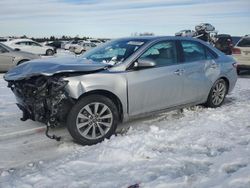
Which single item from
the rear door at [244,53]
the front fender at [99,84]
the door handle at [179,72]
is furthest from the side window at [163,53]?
the rear door at [244,53]

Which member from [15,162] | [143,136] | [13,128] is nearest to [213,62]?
[143,136]

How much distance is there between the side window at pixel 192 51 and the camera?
Result: 740cm

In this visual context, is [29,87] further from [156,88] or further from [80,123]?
[156,88]

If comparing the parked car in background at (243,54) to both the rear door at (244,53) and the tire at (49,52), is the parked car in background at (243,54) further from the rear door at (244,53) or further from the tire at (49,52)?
the tire at (49,52)

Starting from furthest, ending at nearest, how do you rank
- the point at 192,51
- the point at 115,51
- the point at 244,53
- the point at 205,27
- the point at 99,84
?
the point at 205,27, the point at 244,53, the point at 192,51, the point at 115,51, the point at 99,84

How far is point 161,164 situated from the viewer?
478 cm

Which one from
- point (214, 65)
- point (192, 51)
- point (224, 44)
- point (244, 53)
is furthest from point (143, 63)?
point (224, 44)

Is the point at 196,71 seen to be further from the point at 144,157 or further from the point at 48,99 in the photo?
the point at 48,99

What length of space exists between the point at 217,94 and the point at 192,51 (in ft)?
3.91

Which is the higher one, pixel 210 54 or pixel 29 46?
pixel 210 54

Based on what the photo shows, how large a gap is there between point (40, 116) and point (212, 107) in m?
3.81

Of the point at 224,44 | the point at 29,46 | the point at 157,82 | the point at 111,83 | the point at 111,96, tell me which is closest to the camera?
the point at 111,83

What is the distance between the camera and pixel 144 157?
505 cm

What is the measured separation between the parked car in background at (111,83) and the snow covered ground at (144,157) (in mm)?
356
